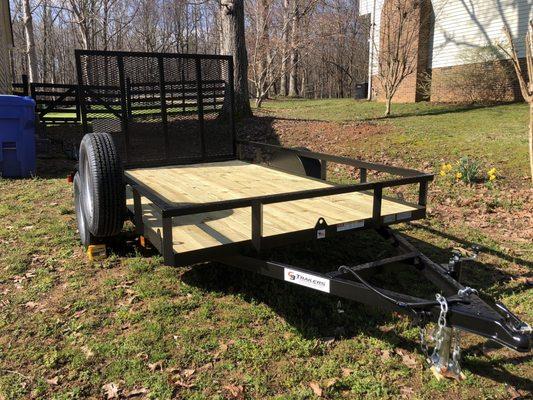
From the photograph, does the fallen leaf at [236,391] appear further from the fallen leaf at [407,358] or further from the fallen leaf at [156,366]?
the fallen leaf at [407,358]

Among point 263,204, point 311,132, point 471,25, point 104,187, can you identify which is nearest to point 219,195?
point 104,187

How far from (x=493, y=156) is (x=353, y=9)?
3569cm

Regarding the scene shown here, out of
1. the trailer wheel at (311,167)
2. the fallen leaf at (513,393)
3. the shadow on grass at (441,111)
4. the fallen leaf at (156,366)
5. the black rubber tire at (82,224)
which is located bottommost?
the fallen leaf at (513,393)

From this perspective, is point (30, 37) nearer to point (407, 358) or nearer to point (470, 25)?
point (470, 25)

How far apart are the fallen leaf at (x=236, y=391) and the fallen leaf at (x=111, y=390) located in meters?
0.63

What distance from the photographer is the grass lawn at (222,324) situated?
2.82m

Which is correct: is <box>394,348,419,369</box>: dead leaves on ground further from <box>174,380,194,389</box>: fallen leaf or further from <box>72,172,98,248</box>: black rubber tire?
<box>72,172,98,248</box>: black rubber tire

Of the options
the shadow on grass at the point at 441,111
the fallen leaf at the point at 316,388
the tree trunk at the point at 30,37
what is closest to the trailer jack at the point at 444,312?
the fallen leaf at the point at 316,388

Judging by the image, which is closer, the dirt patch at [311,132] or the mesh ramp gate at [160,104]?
the mesh ramp gate at [160,104]

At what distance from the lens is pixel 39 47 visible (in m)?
55.6

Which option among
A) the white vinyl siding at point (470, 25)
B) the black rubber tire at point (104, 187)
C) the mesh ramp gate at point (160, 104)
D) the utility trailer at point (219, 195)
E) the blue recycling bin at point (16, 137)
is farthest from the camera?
the white vinyl siding at point (470, 25)

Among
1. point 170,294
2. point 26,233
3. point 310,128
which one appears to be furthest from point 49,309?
point 310,128

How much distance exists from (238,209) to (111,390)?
1952 mm

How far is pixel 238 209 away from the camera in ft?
14.1
